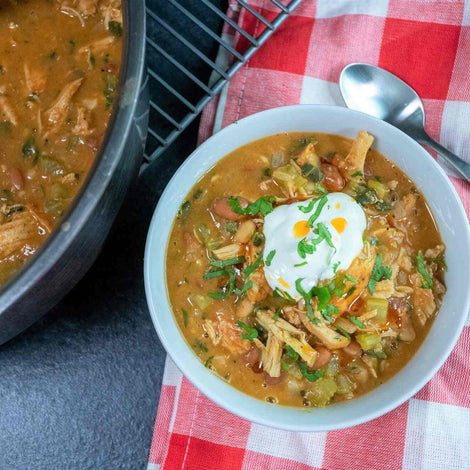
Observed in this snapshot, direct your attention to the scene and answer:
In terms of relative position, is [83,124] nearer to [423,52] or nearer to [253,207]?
[253,207]

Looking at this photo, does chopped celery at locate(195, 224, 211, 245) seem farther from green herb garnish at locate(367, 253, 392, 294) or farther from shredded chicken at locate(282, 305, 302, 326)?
green herb garnish at locate(367, 253, 392, 294)

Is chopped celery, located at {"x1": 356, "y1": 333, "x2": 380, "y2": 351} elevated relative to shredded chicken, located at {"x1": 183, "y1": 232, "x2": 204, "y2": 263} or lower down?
lower down

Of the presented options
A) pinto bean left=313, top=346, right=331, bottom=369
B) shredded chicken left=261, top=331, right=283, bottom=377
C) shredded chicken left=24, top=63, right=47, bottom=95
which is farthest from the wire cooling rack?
pinto bean left=313, top=346, right=331, bottom=369

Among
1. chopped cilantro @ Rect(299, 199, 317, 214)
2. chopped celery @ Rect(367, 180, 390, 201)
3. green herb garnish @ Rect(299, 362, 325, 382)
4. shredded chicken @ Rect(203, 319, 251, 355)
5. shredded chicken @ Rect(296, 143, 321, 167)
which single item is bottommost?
green herb garnish @ Rect(299, 362, 325, 382)

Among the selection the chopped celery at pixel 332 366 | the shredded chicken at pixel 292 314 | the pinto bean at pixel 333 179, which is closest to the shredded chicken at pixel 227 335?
the shredded chicken at pixel 292 314

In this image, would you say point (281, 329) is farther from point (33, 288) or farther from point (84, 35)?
point (84, 35)

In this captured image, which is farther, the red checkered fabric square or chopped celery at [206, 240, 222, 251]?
the red checkered fabric square

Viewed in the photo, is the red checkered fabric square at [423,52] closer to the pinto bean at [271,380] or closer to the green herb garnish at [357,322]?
the green herb garnish at [357,322]
